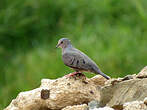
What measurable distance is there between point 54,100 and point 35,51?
1007 centimetres

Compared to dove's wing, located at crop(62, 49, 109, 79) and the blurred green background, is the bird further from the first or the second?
the blurred green background

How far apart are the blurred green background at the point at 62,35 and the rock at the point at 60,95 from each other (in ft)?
21.9

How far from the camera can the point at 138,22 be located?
19.8 meters

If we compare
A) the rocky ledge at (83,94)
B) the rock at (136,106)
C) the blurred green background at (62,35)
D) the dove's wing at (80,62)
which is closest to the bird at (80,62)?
the dove's wing at (80,62)

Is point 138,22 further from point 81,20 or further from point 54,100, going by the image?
point 54,100

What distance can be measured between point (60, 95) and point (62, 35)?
10027 mm

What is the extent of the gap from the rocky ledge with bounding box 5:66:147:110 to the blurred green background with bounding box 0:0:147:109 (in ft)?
22.0

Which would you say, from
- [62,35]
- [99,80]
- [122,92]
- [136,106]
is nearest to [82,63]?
[99,80]

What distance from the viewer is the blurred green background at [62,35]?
1809 centimetres

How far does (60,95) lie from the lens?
10.1 metres

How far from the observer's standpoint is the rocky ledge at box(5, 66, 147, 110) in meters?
9.66

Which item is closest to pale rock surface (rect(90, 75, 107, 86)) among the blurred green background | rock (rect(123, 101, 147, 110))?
rock (rect(123, 101, 147, 110))

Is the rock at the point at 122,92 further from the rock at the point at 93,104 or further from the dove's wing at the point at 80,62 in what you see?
the dove's wing at the point at 80,62

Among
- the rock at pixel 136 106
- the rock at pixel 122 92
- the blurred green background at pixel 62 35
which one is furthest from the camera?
the blurred green background at pixel 62 35
